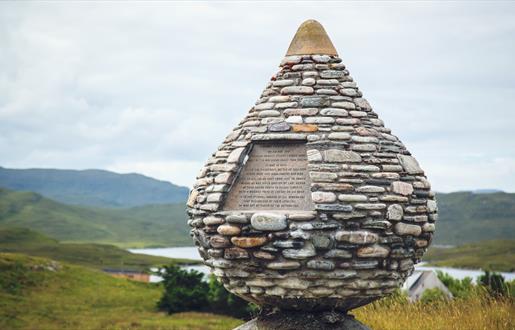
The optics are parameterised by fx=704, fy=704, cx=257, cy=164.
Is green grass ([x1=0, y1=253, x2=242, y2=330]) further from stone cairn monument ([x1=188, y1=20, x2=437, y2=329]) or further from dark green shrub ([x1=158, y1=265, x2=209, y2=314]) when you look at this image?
stone cairn monument ([x1=188, y1=20, x2=437, y2=329])

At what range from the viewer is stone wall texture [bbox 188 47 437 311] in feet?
29.8

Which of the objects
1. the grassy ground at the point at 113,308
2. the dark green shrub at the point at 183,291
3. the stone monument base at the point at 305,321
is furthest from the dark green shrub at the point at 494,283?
the dark green shrub at the point at 183,291

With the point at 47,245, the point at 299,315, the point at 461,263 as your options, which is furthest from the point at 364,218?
the point at 47,245

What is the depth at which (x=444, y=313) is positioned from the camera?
590 inches

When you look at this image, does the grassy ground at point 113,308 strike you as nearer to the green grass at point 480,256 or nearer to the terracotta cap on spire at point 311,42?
the terracotta cap on spire at point 311,42

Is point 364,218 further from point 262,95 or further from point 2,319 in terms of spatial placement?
point 2,319

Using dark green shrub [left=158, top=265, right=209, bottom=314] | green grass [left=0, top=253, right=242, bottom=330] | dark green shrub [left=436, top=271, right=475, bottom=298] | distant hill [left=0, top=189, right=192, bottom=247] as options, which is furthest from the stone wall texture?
distant hill [left=0, top=189, right=192, bottom=247]

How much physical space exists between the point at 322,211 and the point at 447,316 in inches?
270

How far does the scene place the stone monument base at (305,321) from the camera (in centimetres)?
995

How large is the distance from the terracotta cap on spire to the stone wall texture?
4.9 inches

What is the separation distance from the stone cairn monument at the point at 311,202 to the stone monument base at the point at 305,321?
0.02m

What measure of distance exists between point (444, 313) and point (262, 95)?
723 centimetres

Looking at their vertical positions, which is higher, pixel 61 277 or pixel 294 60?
pixel 294 60

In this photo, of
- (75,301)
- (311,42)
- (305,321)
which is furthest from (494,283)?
(75,301)
